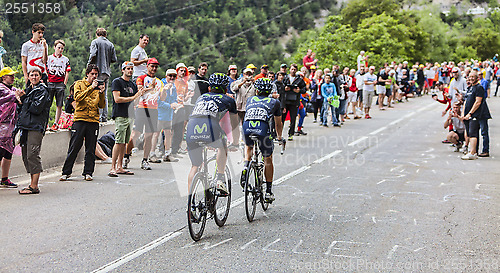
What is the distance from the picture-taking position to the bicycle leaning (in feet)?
21.7

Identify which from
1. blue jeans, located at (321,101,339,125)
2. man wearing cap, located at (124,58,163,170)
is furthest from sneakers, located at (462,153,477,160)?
man wearing cap, located at (124,58,163,170)

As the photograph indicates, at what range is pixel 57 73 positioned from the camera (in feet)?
40.4

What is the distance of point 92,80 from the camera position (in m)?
10.4

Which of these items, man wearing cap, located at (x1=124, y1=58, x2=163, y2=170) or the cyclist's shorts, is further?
man wearing cap, located at (x1=124, y1=58, x2=163, y2=170)

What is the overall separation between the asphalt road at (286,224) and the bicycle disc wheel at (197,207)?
17cm

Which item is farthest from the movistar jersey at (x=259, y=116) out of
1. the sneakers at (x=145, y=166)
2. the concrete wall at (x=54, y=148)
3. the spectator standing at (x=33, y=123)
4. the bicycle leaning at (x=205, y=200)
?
the concrete wall at (x=54, y=148)

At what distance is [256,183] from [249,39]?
100 m

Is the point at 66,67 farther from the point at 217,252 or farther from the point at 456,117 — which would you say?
the point at 456,117

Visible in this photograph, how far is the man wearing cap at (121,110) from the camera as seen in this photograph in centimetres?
1085

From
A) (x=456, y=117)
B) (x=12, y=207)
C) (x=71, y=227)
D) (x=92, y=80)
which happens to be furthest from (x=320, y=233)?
(x=456, y=117)

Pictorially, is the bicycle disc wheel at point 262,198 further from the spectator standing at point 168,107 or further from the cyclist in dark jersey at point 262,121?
the spectator standing at point 168,107

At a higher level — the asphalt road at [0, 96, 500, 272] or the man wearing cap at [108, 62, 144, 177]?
the man wearing cap at [108, 62, 144, 177]

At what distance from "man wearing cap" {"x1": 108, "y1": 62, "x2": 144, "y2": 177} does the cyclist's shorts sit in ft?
13.7

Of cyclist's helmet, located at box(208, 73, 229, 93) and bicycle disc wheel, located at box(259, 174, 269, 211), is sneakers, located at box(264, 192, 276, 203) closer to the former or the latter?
bicycle disc wheel, located at box(259, 174, 269, 211)
